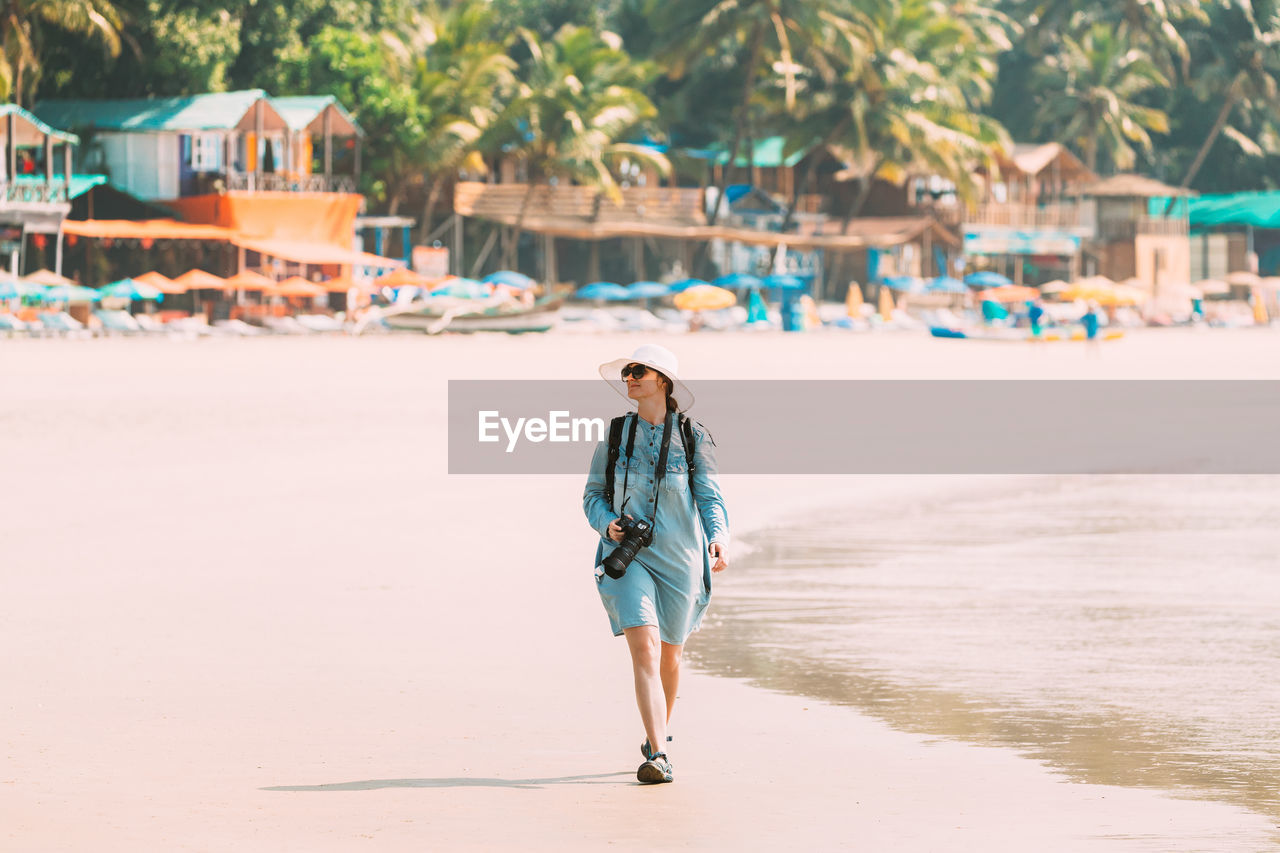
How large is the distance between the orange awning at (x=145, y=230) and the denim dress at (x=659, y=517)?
43.9m

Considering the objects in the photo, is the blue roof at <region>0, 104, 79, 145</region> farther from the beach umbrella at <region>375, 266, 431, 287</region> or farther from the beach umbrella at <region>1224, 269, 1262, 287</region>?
the beach umbrella at <region>1224, 269, 1262, 287</region>

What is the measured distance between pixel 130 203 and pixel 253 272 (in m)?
3.99

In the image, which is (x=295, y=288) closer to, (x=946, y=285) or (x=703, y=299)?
(x=703, y=299)

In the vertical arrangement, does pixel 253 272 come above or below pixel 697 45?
below

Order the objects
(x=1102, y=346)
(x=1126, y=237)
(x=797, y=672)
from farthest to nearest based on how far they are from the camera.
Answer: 1. (x=1126, y=237)
2. (x=1102, y=346)
3. (x=797, y=672)

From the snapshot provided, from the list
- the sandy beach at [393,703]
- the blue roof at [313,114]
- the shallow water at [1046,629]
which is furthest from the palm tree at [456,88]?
the shallow water at [1046,629]

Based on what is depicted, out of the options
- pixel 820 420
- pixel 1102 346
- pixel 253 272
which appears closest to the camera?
pixel 820 420

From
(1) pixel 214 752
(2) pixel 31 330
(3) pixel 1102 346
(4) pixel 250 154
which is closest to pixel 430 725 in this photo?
(1) pixel 214 752

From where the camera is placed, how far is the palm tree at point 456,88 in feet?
181

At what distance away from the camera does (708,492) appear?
5.95m

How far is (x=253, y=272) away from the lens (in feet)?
167

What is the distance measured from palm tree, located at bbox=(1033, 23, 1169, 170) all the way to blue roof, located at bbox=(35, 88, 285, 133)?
33440 millimetres

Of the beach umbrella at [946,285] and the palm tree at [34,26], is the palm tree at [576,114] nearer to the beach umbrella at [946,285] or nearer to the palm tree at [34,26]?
the beach umbrella at [946,285]

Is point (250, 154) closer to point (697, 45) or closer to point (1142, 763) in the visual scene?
point (697, 45)
